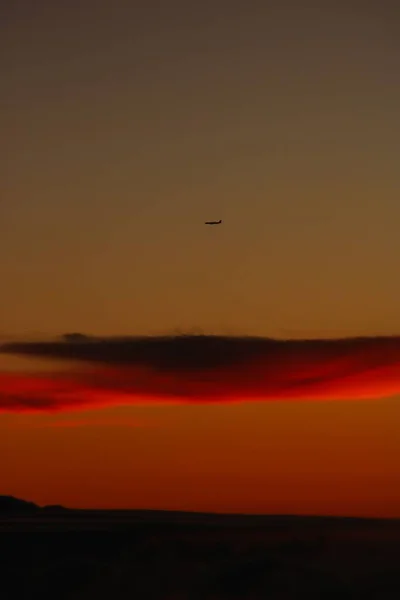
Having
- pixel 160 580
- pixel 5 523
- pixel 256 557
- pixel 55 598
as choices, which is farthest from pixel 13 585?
pixel 5 523

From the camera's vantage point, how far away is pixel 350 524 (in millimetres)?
108938

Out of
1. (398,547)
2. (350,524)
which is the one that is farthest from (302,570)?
(350,524)

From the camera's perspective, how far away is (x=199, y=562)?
271 ft

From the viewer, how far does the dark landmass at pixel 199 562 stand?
3017 inches

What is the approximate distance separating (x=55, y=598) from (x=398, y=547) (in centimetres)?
2295

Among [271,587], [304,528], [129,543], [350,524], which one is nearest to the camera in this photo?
[271,587]

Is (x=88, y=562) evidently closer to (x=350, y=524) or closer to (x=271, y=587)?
(x=271, y=587)

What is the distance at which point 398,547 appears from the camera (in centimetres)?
8462

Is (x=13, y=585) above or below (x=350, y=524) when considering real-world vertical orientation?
below

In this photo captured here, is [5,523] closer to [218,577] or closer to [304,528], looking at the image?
[304,528]

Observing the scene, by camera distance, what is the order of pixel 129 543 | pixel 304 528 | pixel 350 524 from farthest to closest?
pixel 350 524, pixel 304 528, pixel 129 543

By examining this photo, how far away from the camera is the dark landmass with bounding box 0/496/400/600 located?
251 feet

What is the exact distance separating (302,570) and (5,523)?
40926 mm

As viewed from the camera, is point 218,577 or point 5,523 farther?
point 5,523
